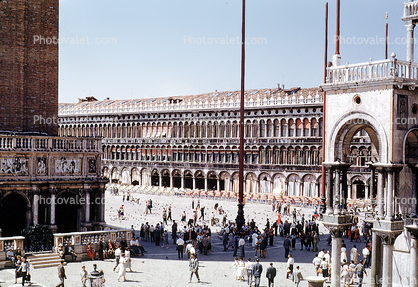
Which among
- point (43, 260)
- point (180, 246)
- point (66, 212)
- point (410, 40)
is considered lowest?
point (43, 260)

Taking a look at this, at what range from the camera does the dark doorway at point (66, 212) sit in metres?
28.2

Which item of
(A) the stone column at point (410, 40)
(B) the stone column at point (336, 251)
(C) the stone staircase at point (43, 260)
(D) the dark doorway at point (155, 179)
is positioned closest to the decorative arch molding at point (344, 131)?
(B) the stone column at point (336, 251)

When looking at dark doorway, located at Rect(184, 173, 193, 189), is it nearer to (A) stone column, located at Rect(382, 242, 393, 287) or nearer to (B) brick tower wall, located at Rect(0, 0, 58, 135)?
(B) brick tower wall, located at Rect(0, 0, 58, 135)

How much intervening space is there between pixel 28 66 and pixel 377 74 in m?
20.5

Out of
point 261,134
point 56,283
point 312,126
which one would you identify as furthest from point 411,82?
point 261,134

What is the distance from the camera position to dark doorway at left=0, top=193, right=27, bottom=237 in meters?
26.4

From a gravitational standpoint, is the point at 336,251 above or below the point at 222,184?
above

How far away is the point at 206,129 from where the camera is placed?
74.4m

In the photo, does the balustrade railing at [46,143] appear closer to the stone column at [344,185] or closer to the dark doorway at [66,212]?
the dark doorway at [66,212]

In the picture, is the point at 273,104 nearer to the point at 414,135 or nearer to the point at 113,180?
the point at 113,180

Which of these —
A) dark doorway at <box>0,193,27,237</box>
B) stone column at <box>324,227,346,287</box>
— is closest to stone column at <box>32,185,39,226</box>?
dark doorway at <box>0,193,27,237</box>

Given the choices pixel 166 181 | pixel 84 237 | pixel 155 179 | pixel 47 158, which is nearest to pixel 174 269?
pixel 84 237

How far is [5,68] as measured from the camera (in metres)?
29.1

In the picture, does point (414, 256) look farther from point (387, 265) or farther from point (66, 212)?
point (66, 212)
